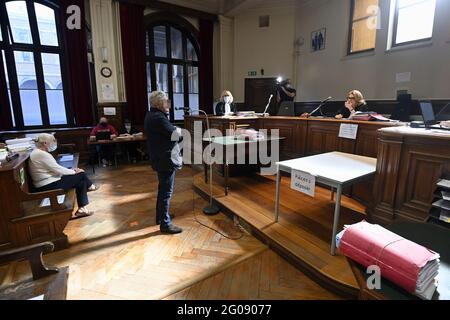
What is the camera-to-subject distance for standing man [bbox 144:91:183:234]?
2342 mm

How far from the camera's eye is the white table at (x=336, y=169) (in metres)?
1.85

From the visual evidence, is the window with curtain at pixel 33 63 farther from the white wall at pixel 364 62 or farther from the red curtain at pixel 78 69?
the white wall at pixel 364 62

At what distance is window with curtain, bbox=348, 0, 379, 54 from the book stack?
4249 millimetres

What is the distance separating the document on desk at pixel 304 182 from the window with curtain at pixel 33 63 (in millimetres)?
5541

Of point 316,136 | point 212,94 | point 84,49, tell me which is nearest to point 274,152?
point 316,136

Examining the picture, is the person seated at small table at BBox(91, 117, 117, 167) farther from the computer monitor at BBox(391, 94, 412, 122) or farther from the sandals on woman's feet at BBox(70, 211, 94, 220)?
the computer monitor at BBox(391, 94, 412, 122)

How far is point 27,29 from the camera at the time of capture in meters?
4.99

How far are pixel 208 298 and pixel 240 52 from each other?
6.73 meters

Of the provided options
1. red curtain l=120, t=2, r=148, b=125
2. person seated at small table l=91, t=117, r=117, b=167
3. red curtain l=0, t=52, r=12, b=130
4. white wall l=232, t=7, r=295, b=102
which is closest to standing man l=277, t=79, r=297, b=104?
white wall l=232, t=7, r=295, b=102

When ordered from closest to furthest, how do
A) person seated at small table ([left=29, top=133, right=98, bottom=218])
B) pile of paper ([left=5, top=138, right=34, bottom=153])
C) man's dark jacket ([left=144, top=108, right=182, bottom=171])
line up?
man's dark jacket ([left=144, top=108, right=182, bottom=171]) < person seated at small table ([left=29, top=133, right=98, bottom=218]) < pile of paper ([left=5, top=138, right=34, bottom=153])

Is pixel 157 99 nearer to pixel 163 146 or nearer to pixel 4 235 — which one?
pixel 163 146

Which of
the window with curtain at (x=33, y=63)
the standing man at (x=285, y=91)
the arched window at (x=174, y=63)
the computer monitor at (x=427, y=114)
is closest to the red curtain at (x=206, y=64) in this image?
the arched window at (x=174, y=63)

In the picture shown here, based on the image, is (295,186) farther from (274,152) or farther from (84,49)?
(84,49)

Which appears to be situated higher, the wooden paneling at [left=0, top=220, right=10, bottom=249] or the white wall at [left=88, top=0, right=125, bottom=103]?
the white wall at [left=88, top=0, right=125, bottom=103]
